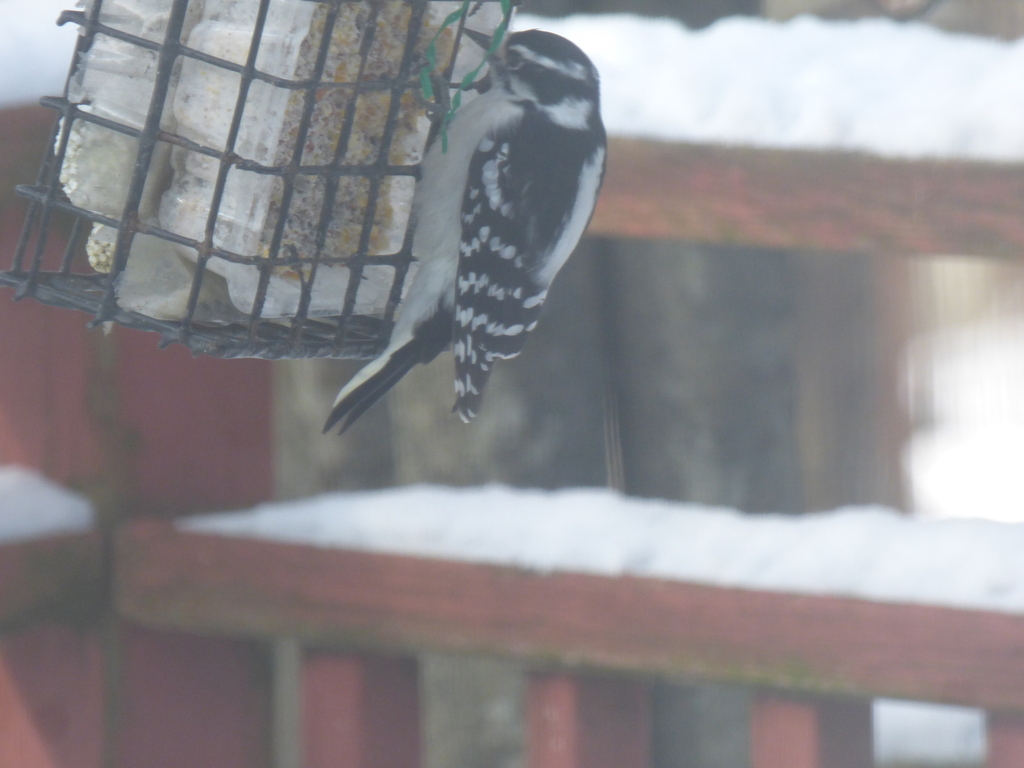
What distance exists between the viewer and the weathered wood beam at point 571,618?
127 cm

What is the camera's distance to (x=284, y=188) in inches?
42.9

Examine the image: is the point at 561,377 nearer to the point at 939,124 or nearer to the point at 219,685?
the point at 219,685

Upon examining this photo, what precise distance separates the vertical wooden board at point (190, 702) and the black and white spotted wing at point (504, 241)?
591 mm

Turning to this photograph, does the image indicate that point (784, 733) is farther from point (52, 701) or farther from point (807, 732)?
point (52, 701)

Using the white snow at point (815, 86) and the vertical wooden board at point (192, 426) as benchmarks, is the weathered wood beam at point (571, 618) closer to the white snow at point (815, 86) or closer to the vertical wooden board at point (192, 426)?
the vertical wooden board at point (192, 426)

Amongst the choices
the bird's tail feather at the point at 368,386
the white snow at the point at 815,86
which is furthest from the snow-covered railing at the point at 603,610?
the white snow at the point at 815,86

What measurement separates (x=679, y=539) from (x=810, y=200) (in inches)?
16.2

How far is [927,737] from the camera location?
9.70ft

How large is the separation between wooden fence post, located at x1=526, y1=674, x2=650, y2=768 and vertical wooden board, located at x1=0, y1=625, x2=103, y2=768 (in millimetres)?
598

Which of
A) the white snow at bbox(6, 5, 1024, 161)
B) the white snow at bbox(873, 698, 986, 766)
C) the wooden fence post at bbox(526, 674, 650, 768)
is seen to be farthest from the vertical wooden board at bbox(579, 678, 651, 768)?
the white snow at bbox(873, 698, 986, 766)

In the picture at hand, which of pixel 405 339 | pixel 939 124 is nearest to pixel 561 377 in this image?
pixel 405 339

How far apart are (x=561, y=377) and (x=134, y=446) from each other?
0.75m

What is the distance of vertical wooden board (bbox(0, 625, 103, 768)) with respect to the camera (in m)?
1.58

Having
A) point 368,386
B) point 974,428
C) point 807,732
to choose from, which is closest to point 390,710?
point 368,386
